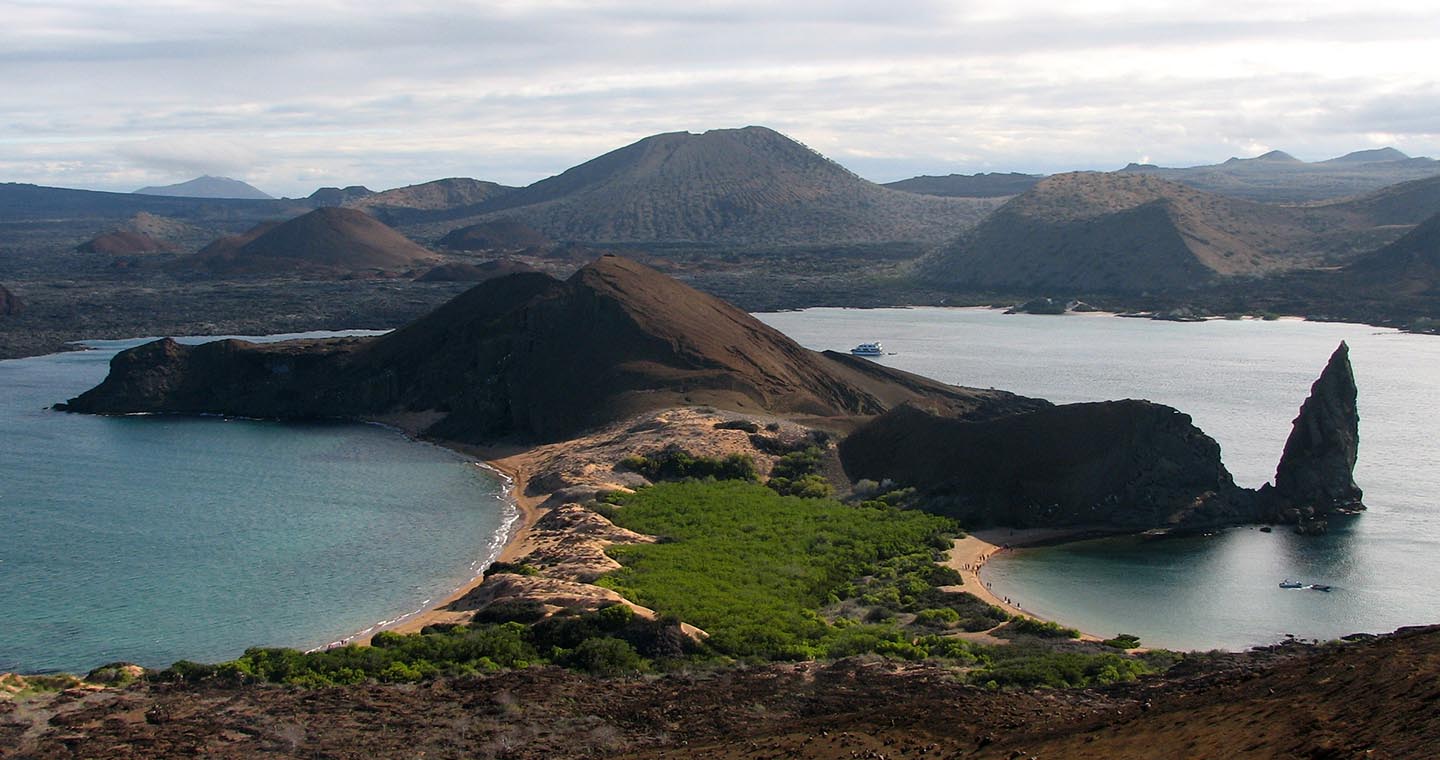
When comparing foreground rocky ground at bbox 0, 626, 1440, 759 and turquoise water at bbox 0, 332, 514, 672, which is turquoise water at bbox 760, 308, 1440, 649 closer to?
foreground rocky ground at bbox 0, 626, 1440, 759

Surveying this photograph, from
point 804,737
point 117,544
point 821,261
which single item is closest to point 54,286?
point 821,261

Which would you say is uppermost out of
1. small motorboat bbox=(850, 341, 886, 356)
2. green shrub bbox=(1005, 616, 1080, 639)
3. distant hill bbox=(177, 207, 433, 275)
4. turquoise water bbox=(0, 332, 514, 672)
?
distant hill bbox=(177, 207, 433, 275)

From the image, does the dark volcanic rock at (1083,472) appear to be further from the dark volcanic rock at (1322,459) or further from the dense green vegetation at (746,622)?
the dense green vegetation at (746,622)

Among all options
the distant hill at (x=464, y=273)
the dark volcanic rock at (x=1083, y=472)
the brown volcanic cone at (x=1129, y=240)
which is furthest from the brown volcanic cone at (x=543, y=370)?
the brown volcanic cone at (x=1129, y=240)

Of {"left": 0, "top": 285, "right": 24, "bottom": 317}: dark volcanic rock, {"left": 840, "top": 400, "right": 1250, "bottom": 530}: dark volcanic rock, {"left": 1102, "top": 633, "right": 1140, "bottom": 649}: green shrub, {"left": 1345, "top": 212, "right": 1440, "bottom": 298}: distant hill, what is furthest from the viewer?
{"left": 1345, "top": 212, "right": 1440, "bottom": 298}: distant hill

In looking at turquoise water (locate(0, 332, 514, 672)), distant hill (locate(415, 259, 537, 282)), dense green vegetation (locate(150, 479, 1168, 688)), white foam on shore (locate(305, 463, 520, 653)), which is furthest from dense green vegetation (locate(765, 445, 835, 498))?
distant hill (locate(415, 259, 537, 282))

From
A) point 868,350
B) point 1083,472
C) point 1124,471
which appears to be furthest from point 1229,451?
point 868,350
